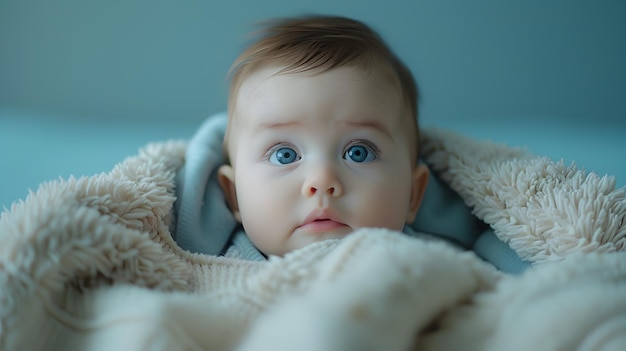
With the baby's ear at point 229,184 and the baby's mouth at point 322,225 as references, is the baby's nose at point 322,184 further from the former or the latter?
the baby's ear at point 229,184

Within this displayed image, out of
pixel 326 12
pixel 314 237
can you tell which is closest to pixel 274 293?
pixel 314 237

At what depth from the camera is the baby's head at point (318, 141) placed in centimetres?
98

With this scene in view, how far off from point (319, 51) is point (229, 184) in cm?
33

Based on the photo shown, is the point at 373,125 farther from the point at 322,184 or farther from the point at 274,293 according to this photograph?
the point at 274,293

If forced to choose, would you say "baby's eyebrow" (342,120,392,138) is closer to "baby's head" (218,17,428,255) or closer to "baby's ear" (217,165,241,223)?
"baby's head" (218,17,428,255)

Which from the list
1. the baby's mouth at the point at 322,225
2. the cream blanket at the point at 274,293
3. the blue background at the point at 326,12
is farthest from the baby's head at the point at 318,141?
the blue background at the point at 326,12

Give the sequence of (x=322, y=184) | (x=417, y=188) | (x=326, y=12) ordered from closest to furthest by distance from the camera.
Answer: (x=322, y=184) < (x=417, y=188) < (x=326, y=12)

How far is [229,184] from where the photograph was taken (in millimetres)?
1202

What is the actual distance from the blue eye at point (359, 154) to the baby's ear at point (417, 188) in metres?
0.18

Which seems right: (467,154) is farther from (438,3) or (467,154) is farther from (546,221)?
(438,3)

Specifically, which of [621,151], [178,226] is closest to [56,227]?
[178,226]

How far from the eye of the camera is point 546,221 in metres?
1.01

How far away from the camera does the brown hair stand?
1.06m

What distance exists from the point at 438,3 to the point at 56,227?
1.47 m
